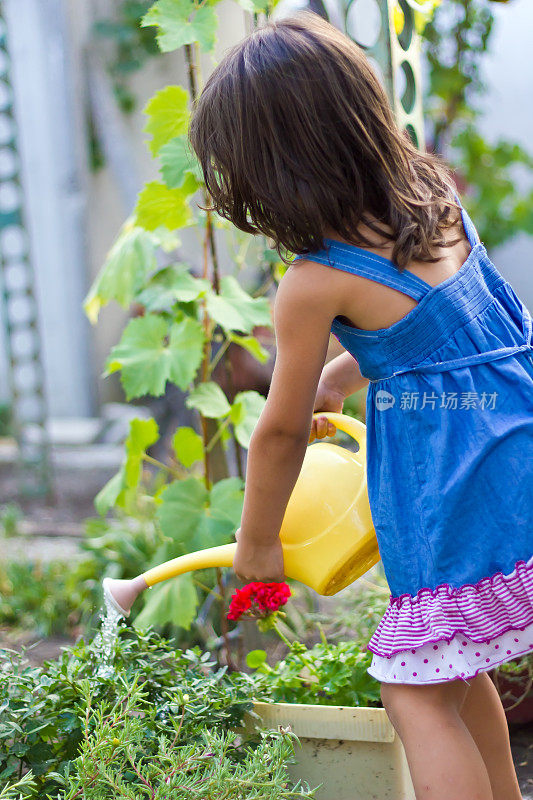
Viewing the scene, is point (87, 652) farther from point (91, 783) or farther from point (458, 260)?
point (458, 260)

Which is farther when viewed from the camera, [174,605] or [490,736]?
[174,605]

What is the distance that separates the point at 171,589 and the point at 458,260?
0.96 m

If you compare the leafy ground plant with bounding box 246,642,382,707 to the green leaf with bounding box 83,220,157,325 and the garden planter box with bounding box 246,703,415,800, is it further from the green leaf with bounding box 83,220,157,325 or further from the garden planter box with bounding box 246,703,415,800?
the green leaf with bounding box 83,220,157,325

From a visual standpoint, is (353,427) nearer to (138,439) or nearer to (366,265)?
(366,265)

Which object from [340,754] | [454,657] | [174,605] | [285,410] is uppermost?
[285,410]

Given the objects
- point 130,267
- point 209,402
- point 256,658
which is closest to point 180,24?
point 130,267

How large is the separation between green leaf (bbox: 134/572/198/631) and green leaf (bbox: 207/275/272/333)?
1.75ft

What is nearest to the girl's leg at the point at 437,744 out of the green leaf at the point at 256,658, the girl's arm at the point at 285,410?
the girl's arm at the point at 285,410

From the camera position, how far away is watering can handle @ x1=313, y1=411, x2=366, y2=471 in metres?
1.34

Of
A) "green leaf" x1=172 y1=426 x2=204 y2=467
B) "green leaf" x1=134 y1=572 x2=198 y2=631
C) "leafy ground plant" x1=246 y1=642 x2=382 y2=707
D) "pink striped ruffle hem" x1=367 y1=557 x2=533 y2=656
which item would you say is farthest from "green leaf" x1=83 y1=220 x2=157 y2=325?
"pink striped ruffle hem" x1=367 y1=557 x2=533 y2=656

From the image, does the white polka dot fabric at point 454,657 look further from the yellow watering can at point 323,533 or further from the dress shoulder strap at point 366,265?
the dress shoulder strap at point 366,265

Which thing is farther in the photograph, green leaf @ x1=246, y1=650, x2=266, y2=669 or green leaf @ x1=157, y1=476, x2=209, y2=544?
green leaf @ x1=157, y1=476, x2=209, y2=544

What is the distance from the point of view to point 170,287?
1846 millimetres

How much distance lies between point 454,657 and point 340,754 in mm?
352
